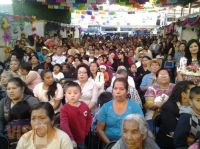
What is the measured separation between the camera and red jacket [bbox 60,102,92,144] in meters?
4.09

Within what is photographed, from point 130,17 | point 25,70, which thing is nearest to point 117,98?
point 25,70

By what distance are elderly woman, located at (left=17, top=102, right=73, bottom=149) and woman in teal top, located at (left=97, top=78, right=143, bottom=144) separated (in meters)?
0.87

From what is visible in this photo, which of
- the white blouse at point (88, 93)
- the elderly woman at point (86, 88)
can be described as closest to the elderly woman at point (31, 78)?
the elderly woman at point (86, 88)

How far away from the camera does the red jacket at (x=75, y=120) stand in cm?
409

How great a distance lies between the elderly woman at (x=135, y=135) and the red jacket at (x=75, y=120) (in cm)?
118

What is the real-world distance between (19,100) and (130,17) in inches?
1629

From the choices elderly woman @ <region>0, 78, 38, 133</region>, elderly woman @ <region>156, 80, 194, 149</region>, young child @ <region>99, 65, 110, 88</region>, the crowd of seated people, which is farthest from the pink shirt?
elderly woman @ <region>156, 80, 194, 149</region>

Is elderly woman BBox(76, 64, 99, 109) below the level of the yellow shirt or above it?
above

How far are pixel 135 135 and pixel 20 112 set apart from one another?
5.45 ft

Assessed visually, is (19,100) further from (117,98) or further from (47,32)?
(47,32)

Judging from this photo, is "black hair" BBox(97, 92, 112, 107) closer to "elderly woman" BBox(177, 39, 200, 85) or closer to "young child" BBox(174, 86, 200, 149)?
"elderly woman" BBox(177, 39, 200, 85)

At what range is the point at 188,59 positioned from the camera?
6.40 m

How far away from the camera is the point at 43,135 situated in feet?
10.9

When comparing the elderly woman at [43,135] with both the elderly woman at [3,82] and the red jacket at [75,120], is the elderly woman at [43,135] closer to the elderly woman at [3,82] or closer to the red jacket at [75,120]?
the red jacket at [75,120]
